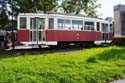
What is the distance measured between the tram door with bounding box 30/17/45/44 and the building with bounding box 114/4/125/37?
20.2 meters

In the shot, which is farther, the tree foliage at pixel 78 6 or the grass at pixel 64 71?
the tree foliage at pixel 78 6

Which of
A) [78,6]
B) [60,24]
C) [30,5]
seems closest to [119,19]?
[78,6]

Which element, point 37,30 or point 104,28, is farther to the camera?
point 104,28

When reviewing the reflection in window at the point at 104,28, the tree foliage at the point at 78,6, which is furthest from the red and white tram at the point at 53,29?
the tree foliage at the point at 78,6

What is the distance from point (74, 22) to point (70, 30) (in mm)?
967

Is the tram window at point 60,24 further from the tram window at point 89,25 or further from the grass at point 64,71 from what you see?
the grass at point 64,71

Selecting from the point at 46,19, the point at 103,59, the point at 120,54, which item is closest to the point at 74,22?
the point at 46,19

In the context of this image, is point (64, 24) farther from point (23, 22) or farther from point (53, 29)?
point (23, 22)

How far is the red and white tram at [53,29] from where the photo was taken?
27125mm

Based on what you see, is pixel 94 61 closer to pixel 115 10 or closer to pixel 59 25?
pixel 59 25

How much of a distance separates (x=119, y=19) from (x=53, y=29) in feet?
67.6

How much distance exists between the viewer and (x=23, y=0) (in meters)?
39.8

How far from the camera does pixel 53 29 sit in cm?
2775

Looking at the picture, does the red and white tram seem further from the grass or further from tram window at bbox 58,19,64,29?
the grass
